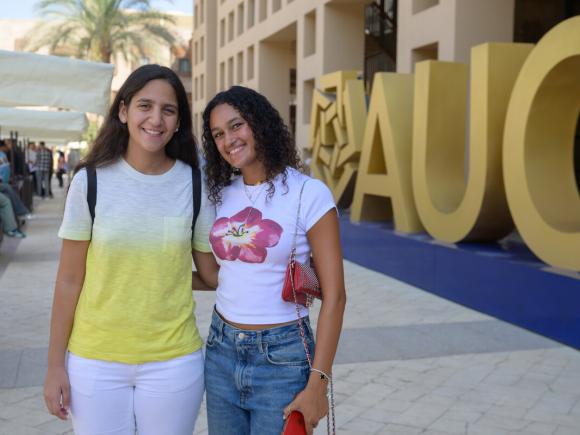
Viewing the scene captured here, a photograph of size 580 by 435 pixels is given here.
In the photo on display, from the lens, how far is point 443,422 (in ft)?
14.6

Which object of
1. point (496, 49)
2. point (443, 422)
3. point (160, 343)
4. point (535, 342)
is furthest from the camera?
point (496, 49)

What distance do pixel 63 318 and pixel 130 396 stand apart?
1.09ft

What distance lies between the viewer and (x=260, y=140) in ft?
7.73

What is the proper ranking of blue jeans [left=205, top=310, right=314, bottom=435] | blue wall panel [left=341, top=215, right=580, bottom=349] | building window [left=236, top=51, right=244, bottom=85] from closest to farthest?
blue jeans [left=205, top=310, right=314, bottom=435] < blue wall panel [left=341, top=215, right=580, bottom=349] < building window [left=236, top=51, right=244, bottom=85]

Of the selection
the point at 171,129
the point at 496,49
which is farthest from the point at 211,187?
the point at 496,49

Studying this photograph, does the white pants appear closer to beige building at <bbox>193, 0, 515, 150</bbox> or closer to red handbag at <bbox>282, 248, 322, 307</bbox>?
red handbag at <bbox>282, 248, 322, 307</bbox>

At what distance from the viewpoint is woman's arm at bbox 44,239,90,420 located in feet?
7.55

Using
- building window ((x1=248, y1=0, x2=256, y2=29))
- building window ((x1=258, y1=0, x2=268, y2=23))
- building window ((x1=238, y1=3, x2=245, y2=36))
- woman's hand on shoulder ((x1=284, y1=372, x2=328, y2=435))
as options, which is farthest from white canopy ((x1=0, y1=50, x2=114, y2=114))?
building window ((x1=238, y1=3, x2=245, y2=36))

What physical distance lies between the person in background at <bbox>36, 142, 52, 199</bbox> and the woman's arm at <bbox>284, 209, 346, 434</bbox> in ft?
72.9

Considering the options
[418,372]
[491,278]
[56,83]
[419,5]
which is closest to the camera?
[418,372]

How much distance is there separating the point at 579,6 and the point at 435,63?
814 cm

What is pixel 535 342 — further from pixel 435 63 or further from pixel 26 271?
pixel 26 271

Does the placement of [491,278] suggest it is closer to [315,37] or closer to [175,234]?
[175,234]

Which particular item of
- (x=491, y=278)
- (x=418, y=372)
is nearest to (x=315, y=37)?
(x=491, y=278)
